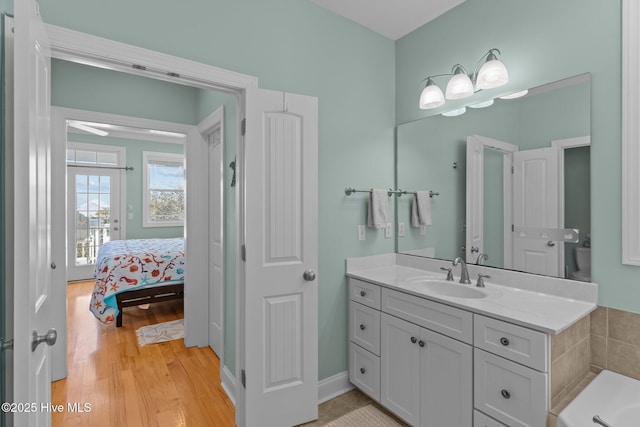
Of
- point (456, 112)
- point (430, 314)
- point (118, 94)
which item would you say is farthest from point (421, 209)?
point (118, 94)

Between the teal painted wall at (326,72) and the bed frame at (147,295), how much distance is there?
8.20ft

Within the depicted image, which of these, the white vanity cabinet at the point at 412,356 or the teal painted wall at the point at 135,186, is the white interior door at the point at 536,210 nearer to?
the white vanity cabinet at the point at 412,356

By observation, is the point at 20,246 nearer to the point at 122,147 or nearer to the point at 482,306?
the point at 482,306

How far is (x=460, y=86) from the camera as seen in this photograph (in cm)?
209

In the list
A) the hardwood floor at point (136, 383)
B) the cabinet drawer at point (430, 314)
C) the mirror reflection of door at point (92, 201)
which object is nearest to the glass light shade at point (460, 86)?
the cabinet drawer at point (430, 314)

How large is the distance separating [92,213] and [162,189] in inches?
50.4

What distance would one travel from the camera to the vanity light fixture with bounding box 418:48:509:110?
191 cm

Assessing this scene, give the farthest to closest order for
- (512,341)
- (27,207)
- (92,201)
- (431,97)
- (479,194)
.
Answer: (92,201)
(431,97)
(479,194)
(512,341)
(27,207)

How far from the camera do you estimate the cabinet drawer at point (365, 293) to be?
6.92 feet

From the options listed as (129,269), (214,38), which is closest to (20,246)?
(214,38)

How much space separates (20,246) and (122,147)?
239 inches

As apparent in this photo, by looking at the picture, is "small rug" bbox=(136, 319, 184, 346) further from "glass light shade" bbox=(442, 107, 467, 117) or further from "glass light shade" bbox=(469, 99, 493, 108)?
"glass light shade" bbox=(469, 99, 493, 108)

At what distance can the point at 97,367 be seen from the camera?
2.73 meters

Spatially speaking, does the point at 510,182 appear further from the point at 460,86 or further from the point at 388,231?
the point at 388,231
